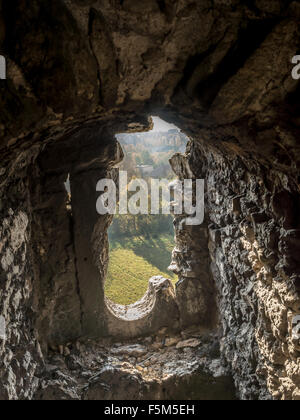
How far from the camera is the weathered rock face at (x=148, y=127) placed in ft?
5.32

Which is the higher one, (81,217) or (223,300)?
(81,217)

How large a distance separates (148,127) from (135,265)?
6284 mm

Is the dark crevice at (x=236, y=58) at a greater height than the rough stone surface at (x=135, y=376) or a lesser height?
greater

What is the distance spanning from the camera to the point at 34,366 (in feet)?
9.64

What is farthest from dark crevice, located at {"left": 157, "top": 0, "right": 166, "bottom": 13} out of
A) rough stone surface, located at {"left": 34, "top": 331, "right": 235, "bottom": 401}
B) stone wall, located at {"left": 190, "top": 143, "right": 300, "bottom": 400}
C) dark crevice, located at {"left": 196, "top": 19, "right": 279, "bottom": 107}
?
rough stone surface, located at {"left": 34, "top": 331, "right": 235, "bottom": 401}

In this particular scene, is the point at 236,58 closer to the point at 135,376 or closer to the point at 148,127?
the point at 148,127

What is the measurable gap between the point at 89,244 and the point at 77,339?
1.47 meters

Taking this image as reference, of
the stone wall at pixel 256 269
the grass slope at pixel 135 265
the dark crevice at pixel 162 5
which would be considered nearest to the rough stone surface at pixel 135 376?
the stone wall at pixel 256 269

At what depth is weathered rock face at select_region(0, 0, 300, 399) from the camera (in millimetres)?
1623

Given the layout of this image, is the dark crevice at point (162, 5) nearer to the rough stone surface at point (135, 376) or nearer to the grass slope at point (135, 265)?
the rough stone surface at point (135, 376)

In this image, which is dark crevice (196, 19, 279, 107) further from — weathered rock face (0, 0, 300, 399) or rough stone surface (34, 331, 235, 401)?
rough stone surface (34, 331, 235, 401)

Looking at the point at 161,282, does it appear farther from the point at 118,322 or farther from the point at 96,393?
the point at 96,393

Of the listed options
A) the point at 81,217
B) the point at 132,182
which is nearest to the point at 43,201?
the point at 81,217

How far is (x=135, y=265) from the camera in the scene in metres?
8.73
